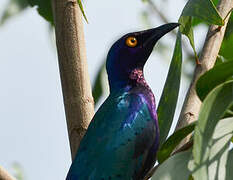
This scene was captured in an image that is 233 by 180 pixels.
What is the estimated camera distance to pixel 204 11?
302cm

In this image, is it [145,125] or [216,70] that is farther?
[145,125]

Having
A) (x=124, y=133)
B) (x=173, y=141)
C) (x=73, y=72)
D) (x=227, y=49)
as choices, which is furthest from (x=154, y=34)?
(x=173, y=141)

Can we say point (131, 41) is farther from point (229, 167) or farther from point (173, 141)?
point (229, 167)

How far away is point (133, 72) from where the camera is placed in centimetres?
452

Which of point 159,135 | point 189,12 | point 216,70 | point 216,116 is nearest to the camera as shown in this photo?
point 216,116

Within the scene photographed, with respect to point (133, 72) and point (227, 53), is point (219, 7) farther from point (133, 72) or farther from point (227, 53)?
point (133, 72)

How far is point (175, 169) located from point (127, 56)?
212 cm

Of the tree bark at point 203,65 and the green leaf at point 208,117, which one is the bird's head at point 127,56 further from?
the green leaf at point 208,117

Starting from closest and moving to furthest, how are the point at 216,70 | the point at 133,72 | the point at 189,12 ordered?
the point at 216,70 → the point at 189,12 → the point at 133,72

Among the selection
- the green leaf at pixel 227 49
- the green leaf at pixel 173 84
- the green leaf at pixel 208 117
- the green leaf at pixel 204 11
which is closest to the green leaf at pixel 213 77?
the green leaf at pixel 208 117

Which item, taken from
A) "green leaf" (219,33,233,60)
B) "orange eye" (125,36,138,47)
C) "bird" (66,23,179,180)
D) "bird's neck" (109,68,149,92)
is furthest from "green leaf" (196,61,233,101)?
"orange eye" (125,36,138,47)

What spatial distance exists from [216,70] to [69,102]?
3.44ft

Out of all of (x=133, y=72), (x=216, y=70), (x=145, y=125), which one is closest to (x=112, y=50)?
(x=133, y=72)

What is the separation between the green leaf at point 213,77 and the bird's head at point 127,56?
1.76 meters
